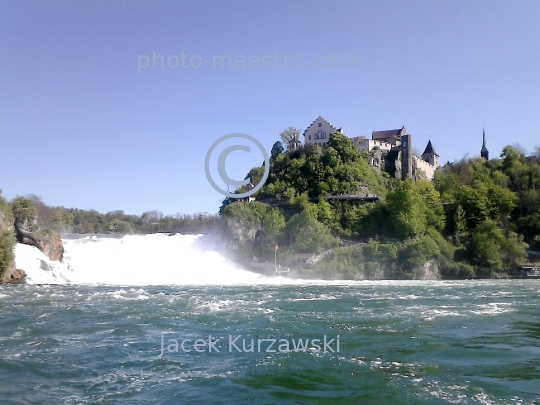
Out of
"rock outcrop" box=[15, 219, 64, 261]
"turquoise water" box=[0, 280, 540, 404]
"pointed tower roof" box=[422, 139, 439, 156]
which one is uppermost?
"pointed tower roof" box=[422, 139, 439, 156]

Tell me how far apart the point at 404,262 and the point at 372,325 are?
28.6 metres

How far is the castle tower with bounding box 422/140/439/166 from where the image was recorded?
7225 centimetres

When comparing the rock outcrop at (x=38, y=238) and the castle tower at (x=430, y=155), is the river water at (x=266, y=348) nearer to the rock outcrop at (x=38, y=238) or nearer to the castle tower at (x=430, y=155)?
the rock outcrop at (x=38, y=238)

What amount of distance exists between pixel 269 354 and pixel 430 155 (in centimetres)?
6659

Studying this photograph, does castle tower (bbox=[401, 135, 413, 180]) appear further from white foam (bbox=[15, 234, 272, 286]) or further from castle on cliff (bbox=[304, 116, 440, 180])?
white foam (bbox=[15, 234, 272, 286])

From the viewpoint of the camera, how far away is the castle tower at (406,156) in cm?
5884

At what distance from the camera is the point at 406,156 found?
59.3 metres

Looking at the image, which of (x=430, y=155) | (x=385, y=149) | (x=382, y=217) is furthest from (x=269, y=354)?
(x=430, y=155)

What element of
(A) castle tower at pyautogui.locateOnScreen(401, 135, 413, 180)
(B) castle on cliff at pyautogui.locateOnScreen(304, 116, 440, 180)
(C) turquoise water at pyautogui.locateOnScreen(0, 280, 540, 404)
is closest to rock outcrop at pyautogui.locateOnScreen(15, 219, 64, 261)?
(C) turquoise water at pyautogui.locateOnScreen(0, 280, 540, 404)

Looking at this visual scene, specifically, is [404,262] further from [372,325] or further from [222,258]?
[372,325]

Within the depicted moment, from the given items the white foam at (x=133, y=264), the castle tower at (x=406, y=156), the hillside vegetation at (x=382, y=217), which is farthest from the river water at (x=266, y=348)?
the castle tower at (x=406, y=156)

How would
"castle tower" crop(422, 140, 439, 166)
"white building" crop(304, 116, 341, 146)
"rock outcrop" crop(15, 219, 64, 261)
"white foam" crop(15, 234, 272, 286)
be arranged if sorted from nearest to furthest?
"white foam" crop(15, 234, 272, 286)
"rock outcrop" crop(15, 219, 64, 261)
"white building" crop(304, 116, 341, 146)
"castle tower" crop(422, 140, 439, 166)

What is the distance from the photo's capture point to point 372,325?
16.1 meters

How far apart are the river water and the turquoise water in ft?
0.15
